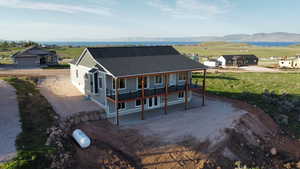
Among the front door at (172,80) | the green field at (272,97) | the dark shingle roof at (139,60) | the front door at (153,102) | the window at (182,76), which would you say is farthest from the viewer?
the window at (182,76)

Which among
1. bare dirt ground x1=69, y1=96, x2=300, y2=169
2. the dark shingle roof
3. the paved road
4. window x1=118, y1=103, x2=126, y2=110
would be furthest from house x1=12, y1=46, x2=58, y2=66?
bare dirt ground x1=69, y1=96, x2=300, y2=169

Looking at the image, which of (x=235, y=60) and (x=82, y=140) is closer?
(x=82, y=140)

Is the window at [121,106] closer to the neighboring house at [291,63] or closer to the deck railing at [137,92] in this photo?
the deck railing at [137,92]

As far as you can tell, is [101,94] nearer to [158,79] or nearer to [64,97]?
[64,97]

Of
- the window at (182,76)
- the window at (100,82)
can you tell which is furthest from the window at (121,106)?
the window at (182,76)

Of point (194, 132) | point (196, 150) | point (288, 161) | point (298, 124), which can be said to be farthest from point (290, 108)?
point (196, 150)

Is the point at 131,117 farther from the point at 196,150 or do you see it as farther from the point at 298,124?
the point at 298,124

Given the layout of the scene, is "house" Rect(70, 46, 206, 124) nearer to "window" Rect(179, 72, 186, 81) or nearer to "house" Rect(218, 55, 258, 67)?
"window" Rect(179, 72, 186, 81)

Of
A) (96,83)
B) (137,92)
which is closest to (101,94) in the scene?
(96,83)
